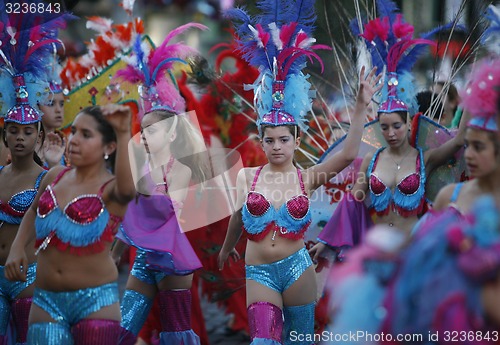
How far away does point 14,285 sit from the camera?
187 inches

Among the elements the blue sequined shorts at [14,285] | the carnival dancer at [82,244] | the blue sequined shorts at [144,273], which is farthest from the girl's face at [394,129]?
the blue sequined shorts at [14,285]

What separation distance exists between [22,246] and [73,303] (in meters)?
0.48

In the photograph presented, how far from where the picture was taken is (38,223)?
155 inches

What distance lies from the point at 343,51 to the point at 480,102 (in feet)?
12.0

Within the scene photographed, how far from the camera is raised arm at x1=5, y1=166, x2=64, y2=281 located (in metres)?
4.00

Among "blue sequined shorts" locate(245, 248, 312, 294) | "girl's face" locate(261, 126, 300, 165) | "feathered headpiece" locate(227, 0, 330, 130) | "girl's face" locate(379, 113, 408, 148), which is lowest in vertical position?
"blue sequined shorts" locate(245, 248, 312, 294)

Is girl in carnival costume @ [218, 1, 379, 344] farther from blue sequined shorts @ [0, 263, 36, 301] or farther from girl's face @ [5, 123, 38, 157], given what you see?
girl's face @ [5, 123, 38, 157]

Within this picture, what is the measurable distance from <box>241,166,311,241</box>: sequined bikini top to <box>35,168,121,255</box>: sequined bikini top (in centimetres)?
120

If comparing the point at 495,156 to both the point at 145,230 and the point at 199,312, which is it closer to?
the point at 145,230

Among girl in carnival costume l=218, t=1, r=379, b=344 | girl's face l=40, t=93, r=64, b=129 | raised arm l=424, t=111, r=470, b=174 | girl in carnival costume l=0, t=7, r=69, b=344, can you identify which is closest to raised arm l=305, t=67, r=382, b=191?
girl in carnival costume l=218, t=1, r=379, b=344

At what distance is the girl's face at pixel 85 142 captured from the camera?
390 centimetres

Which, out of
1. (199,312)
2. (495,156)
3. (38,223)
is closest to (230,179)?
(199,312)

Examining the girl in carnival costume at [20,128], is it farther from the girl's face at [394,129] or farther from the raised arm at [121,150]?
the girl's face at [394,129]

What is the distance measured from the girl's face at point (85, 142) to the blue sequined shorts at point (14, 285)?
1197mm
